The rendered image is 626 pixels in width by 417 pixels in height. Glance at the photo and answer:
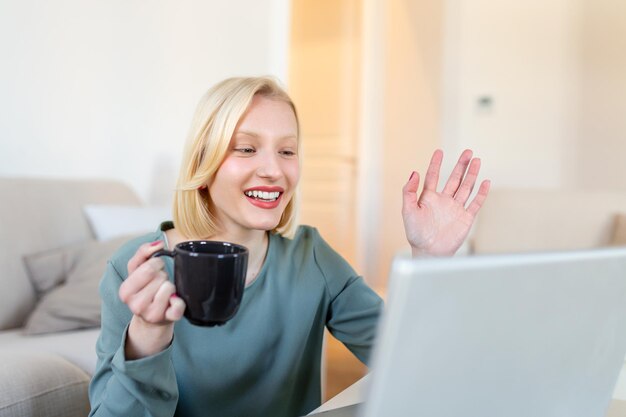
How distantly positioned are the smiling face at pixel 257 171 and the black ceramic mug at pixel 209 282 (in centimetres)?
Result: 30

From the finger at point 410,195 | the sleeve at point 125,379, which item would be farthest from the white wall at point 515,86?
the sleeve at point 125,379

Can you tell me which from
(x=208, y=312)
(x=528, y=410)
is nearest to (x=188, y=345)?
(x=208, y=312)

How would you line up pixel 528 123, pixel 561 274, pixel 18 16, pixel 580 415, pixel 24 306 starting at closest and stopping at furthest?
pixel 561 274 → pixel 580 415 → pixel 24 306 → pixel 18 16 → pixel 528 123

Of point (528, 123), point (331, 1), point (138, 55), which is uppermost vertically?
point (331, 1)

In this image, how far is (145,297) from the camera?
0.63 meters

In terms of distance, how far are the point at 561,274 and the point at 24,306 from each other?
5.62ft

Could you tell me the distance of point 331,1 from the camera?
171 inches

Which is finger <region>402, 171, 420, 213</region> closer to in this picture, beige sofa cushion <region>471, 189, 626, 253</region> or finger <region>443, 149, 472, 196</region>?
finger <region>443, 149, 472, 196</region>

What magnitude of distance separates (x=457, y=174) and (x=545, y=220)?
5.32 ft

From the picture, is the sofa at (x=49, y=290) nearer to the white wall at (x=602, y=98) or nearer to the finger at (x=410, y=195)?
the finger at (x=410, y=195)

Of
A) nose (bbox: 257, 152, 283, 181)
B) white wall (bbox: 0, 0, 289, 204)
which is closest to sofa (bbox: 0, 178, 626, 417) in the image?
white wall (bbox: 0, 0, 289, 204)

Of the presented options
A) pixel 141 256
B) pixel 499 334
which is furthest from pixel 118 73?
pixel 499 334

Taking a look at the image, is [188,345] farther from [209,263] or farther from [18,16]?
[18,16]

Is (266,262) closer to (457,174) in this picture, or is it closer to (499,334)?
(457,174)
